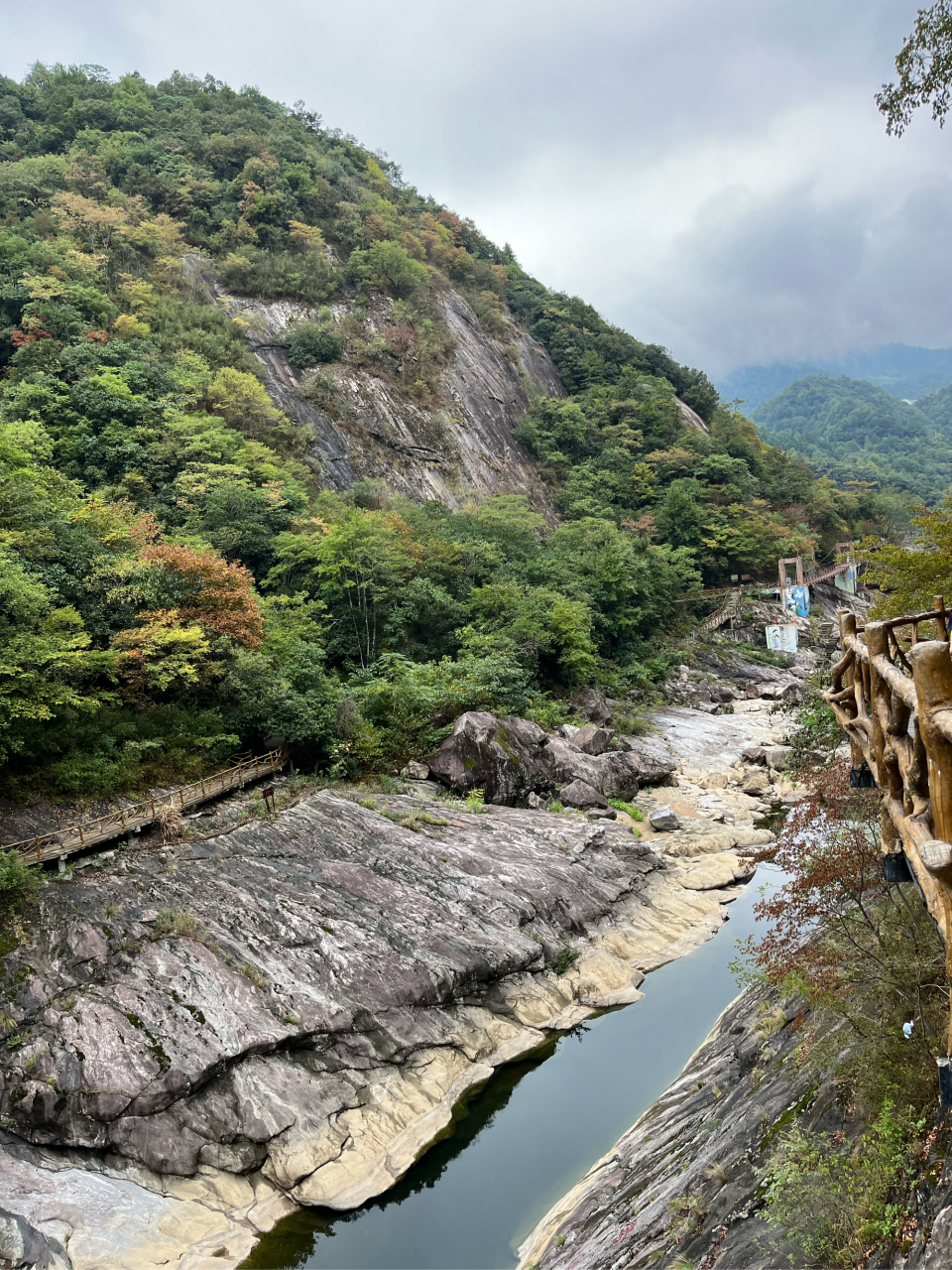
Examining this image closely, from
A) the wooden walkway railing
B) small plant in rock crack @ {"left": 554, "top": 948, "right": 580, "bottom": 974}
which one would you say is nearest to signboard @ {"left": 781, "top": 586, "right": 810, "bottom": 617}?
small plant in rock crack @ {"left": 554, "top": 948, "right": 580, "bottom": 974}

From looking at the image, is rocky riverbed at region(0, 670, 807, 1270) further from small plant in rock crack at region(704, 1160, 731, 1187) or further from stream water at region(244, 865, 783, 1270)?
small plant in rock crack at region(704, 1160, 731, 1187)

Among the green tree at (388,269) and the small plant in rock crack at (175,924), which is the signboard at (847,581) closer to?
the green tree at (388,269)

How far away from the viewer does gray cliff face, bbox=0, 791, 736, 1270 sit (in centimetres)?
923

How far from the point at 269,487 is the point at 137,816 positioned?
18.1m

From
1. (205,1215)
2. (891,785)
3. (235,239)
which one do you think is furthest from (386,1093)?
(235,239)

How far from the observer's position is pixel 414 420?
4534cm

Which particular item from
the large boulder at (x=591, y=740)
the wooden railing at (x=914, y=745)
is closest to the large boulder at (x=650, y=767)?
the large boulder at (x=591, y=740)

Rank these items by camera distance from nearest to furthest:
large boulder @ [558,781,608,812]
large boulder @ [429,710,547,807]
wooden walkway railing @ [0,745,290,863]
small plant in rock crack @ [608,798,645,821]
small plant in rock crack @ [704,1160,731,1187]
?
1. small plant in rock crack @ [704,1160,731,1187]
2. wooden walkway railing @ [0,745,290,863]
3. large boulder @ [429,710,547,807]
4. large boulder @ [558,781,608,812]
5. small plant in rock crack @ [608,798,645,821]

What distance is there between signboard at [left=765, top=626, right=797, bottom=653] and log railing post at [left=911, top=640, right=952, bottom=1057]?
4347cm

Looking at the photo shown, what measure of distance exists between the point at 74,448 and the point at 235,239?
24551mm

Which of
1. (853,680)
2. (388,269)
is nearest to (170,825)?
(853,680)

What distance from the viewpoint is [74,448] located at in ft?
91.1

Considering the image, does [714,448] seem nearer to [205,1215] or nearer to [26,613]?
[26,613]

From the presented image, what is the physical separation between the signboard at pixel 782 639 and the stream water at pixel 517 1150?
33.3 metres
